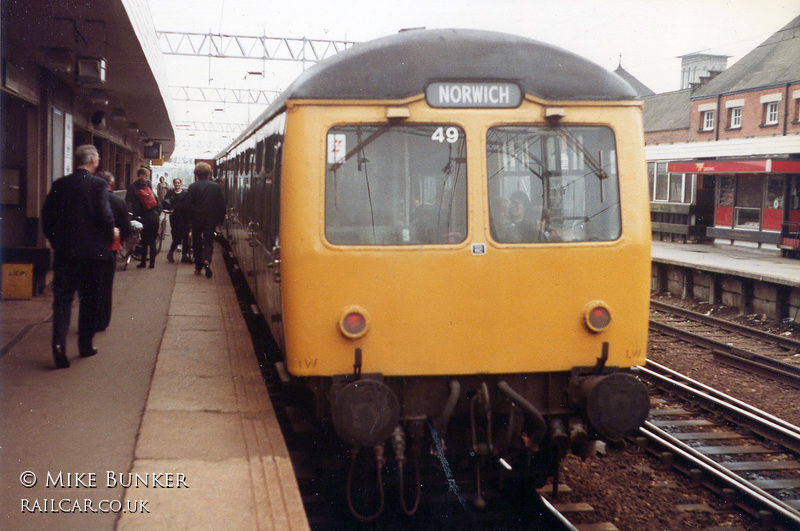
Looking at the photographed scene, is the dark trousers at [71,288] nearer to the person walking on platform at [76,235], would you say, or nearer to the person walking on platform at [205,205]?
the person walking on platform at [76,235]

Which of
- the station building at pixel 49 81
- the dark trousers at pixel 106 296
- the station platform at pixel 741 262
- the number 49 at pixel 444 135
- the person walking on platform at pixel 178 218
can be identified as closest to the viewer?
the number 49 at pixel 444 135

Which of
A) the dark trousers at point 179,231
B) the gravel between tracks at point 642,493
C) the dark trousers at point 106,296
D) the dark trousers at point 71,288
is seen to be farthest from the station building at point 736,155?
the dark trousers at point 71,288

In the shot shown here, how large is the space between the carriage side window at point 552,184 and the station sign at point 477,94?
0.15m

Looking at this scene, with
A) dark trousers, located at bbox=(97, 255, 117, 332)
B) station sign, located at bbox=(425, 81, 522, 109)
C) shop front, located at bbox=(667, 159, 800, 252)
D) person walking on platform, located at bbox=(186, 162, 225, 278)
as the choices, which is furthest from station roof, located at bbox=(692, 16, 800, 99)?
station sign, located at bbox=(425, 81, 522, 109)

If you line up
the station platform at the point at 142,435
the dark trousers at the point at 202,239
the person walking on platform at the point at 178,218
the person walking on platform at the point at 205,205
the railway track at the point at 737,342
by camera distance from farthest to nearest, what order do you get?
the person walking on platform at the point at 178,218 → the dark trousers at the point at 202,239 → the person walking on platform at the point at 205,205 → the railway track at the point at 737,342 → the station platform at the point at 142,435

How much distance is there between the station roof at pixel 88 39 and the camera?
824cm

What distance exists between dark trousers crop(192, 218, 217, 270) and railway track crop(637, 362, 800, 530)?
279 inches

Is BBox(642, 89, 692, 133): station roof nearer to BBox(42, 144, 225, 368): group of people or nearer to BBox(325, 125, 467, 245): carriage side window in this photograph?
BBox(42, 144, 225, 368): group of people

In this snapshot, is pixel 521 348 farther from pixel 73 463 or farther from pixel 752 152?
pixel 752 152

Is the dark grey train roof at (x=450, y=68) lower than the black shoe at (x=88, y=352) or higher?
higher

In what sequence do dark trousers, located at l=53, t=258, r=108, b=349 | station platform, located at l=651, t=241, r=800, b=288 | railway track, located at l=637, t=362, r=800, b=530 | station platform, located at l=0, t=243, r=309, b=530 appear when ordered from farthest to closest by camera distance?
station platform, located at l=651, t=241, r=800, b=288, dark trousers, located at l=53, t=258, r=108, b=349, railway track, located at l=637, t=362, r=800, b=530, station platform, located at l=0, t=243, r=309, b=530


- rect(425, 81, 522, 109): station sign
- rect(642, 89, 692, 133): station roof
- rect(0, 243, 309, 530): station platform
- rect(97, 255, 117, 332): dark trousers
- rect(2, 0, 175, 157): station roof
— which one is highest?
rect(642, 89, 692, 133): station roof

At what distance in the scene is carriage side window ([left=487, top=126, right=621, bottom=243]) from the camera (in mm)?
4777

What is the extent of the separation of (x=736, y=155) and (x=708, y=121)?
1119 cm
